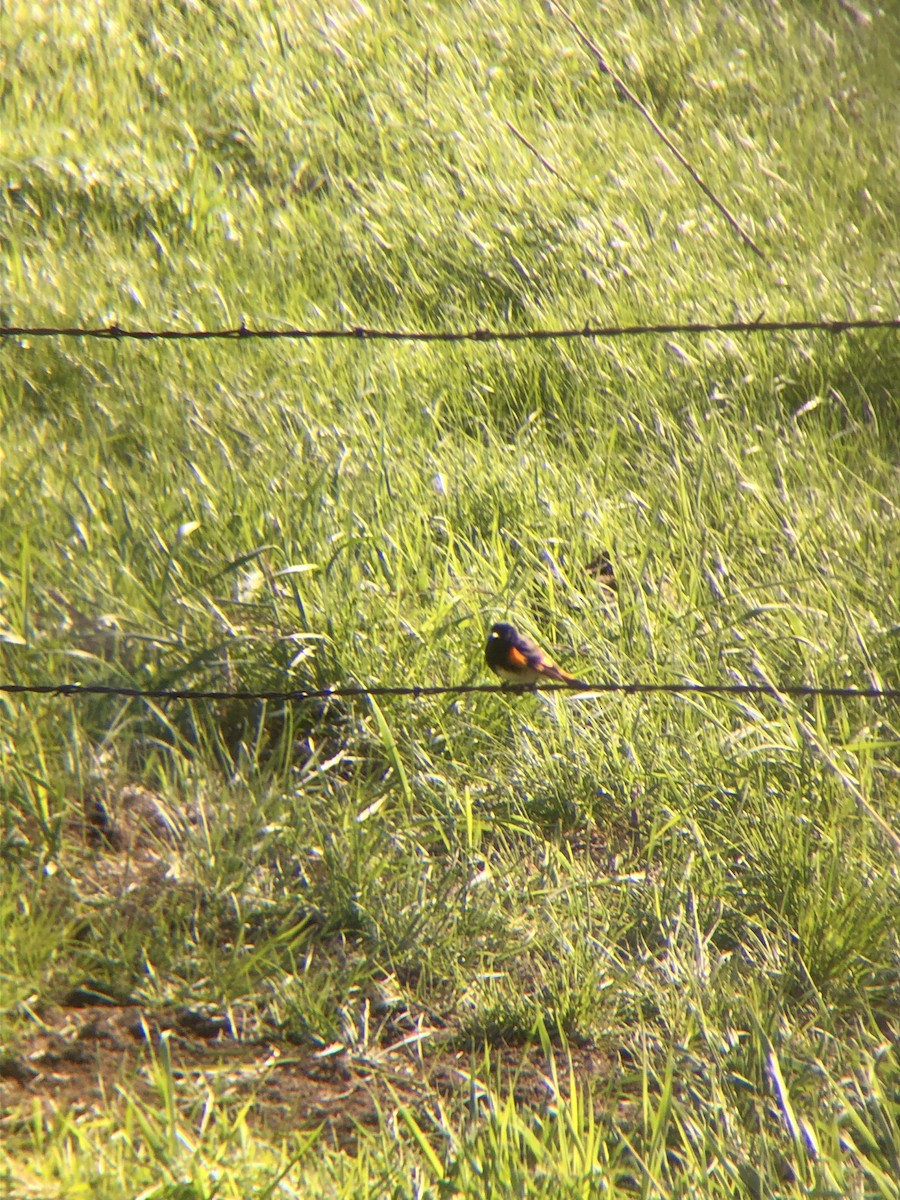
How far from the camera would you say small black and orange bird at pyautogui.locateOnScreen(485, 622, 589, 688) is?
271 centimetres

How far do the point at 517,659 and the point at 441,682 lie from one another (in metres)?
0.38

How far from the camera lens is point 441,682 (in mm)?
3066

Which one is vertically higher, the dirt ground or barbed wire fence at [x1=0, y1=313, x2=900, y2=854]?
barbed wire fence at [x1=0, y1=313, x2=900, y2=854]

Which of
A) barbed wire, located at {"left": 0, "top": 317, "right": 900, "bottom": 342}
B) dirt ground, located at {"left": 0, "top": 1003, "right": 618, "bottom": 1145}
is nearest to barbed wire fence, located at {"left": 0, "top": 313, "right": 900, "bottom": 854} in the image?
barbed wire, located at {"left": 0, "top": 317, "right": 900, "bottom": 342}

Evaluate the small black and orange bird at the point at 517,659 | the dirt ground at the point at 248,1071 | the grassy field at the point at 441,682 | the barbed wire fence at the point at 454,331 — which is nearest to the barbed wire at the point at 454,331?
the barbed wire fence at the point at 454,331

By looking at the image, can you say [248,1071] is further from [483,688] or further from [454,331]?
[454,331]

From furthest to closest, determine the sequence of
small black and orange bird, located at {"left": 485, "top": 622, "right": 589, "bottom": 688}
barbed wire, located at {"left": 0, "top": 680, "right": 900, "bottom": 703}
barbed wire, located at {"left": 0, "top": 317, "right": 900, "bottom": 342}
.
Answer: small black and orange bird, located at {"left": 485, "top": 622, "right": 589, "bottom": 688}, barbed wire, located at {"left": 0, "top": 317, "right": 900, "bottom": 342}, barbed wire, located at {"left": 0, "top": 680, "right": 900, "bottom": 703}

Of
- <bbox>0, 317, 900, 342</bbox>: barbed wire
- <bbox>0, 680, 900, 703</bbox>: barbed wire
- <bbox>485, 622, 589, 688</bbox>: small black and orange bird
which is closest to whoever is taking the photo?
<bbox>0, 680, 900, 703</bbox>: barbed wire

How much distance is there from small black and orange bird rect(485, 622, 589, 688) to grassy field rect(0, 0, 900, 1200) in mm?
Result: 153

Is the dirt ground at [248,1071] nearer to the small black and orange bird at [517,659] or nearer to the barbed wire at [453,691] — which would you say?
the barbed wire at [453,691]

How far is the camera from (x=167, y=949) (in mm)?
2438

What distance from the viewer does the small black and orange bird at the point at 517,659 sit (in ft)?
8.89

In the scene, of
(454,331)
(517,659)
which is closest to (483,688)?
(517,659)

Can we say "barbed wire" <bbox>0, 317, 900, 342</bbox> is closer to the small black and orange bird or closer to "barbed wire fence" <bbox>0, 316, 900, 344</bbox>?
"barbed wire fence" <bbox>0, 316, 900, 344</bbox>
